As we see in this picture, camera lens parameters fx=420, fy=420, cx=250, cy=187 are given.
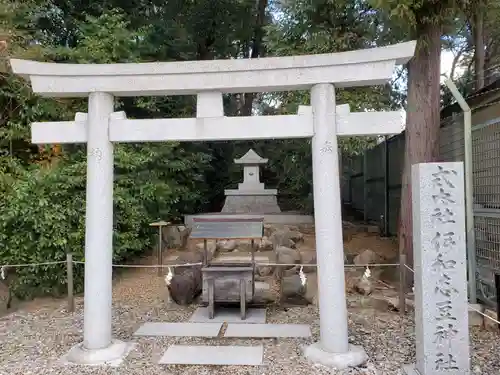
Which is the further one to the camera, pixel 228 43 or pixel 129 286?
pixel 228 43

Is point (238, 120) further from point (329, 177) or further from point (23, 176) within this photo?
point (23, 176)

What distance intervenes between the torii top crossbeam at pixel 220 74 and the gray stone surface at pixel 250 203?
8.89m

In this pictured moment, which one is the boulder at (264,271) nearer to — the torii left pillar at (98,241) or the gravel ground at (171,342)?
the gravel ground at (171,342)

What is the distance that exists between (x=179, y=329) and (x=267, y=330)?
1.16m

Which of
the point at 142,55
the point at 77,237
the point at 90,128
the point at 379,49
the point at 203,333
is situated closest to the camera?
the point at 379,49

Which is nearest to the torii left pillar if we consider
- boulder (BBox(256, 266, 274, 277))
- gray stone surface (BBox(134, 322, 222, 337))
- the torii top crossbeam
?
the torii top crossbeam

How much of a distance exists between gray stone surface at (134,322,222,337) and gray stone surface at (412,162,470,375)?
2600 millimetres

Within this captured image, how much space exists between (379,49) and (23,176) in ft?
23.3

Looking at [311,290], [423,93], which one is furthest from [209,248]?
[423,93]

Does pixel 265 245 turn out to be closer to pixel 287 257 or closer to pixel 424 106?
pixel 287 257

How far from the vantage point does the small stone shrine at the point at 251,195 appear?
1351 centimetres

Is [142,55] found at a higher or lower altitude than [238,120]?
higher

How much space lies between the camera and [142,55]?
10.5m

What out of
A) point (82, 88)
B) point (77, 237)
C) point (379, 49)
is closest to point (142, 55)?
point (77, 237)
